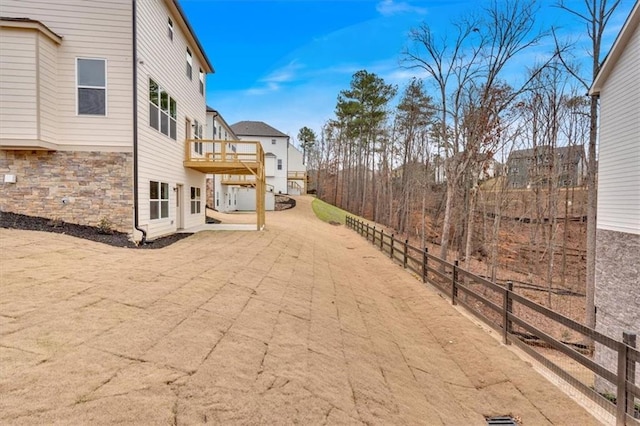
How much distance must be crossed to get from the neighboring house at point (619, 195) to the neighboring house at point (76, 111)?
42.2 ft

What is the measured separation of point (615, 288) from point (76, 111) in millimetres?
15407

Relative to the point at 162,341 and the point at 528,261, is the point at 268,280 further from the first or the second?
the point at 528,261

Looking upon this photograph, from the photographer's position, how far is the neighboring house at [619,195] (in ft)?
28.5

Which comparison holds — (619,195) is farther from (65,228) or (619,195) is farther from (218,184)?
(218,184)

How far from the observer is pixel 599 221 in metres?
10.8

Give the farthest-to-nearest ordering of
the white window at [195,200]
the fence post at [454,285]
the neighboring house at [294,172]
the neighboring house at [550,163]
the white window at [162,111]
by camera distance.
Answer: the neighboring house at [294,172] < the neighboring house at [550,163] < the white window at [195,200] < the white window at [162,111] < the fence post at [454,285]

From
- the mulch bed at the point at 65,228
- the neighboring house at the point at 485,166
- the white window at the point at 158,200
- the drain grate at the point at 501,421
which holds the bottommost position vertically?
the drain grate at the point at 501,421

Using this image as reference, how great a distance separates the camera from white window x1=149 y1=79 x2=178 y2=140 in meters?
10.9

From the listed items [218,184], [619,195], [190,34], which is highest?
[190,34]

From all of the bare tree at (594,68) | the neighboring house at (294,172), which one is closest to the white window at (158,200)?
the bare tree at (594,68)

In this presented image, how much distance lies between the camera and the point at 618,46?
988 cm

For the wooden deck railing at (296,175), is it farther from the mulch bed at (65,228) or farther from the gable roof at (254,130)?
the mulch bed at (65,228)

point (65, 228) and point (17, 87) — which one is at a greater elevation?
point (17, 87)

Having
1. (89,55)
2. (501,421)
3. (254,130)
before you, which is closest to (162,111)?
(89,55)
